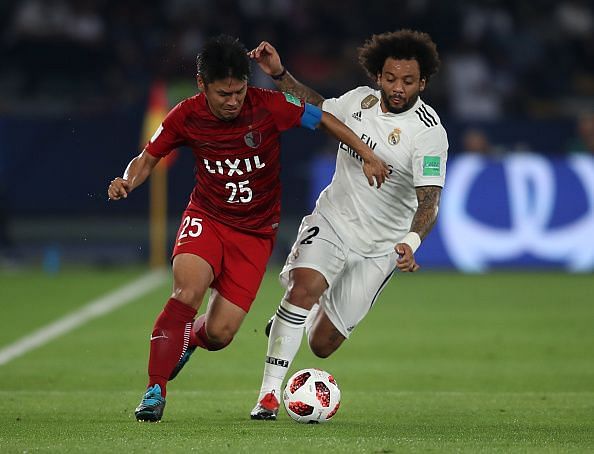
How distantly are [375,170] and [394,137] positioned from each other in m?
0.62

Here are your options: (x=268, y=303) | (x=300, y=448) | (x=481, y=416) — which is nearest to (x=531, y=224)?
(x=268, y=303)

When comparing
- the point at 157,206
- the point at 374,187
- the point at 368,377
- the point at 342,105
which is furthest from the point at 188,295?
the point at 157,206

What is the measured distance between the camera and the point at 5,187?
62.6 feet

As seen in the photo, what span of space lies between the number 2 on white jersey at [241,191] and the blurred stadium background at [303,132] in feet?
31.8

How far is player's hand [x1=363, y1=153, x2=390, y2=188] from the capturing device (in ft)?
24.1

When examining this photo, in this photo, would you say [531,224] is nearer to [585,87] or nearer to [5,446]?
[585,87]

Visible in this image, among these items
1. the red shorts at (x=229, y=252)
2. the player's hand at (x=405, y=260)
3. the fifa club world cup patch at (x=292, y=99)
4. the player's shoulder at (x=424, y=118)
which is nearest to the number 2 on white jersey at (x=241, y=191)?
the red shorts at (x=229, y=252)

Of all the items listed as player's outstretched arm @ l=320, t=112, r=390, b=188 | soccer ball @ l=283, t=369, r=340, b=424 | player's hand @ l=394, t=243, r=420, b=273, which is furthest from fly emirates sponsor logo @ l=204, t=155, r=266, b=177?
soccer ball @ l=283, t=369, r=340, b=424

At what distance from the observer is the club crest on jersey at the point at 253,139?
7.38m

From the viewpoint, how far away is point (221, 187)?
752cm

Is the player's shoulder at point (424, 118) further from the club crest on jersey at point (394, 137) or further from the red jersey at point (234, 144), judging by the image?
the red jersey at point (234, 144)

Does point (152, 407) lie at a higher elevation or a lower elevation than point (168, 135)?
lower

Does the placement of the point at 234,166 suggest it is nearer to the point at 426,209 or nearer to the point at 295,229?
the point at 426,209

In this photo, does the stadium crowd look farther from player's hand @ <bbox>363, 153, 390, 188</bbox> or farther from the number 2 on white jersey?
player's hand @ <bbox>363, 153, 390, 188</bbox>
